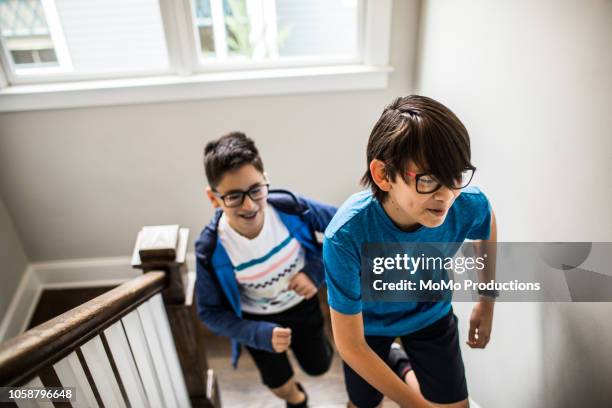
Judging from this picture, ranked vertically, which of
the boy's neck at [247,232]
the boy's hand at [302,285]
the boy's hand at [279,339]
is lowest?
the boy's hand at [279,339]

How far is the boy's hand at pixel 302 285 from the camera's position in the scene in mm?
1408

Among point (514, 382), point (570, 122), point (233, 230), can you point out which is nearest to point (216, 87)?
point (233, 230)

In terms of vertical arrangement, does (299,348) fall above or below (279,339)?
below

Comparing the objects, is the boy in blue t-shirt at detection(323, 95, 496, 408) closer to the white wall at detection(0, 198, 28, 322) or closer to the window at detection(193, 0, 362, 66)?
the window at detection(193, 0, 362, 66)

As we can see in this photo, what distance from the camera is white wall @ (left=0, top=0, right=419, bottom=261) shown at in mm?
2012

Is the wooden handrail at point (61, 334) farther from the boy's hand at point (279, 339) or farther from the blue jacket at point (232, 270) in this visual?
the boy's hand at point (279, 339)

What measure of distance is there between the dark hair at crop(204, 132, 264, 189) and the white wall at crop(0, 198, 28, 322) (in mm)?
1388

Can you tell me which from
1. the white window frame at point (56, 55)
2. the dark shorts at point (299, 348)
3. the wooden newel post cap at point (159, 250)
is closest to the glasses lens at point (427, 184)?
the wooden newel post cap at point (159, 250)

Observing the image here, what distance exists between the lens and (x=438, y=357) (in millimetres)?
1181

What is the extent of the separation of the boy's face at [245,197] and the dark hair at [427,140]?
1.83 ft

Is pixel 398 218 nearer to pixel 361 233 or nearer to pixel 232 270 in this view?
pixel 361 233

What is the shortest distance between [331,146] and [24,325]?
168cm

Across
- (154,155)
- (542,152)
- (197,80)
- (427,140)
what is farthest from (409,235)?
(154,155)

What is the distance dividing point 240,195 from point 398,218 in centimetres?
51
